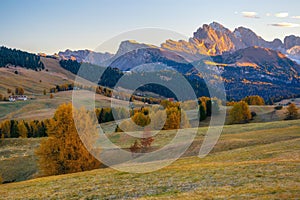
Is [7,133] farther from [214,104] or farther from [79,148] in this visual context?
[214,104]

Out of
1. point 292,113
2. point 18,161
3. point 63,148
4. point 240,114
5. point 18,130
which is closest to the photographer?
point 63,148

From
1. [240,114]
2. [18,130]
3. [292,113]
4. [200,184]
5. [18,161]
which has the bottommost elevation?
[18,161]

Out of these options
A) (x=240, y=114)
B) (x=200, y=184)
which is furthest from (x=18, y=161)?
(x=240, y=114)

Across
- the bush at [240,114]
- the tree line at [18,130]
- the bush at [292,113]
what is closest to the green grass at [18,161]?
the tree line at [18,130]

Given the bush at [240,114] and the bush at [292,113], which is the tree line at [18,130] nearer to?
the bush at [240,114]

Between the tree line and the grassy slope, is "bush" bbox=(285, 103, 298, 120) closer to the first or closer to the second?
the grassy slope

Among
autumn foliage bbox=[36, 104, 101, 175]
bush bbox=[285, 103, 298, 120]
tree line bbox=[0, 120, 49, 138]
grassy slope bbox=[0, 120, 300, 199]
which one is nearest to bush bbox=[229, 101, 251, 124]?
bush bbox=[285, 103, 298, 120]

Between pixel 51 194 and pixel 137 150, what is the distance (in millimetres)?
37987

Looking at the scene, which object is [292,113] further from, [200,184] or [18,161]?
[200,184]

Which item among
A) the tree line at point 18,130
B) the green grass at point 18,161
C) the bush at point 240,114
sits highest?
the bush at point 240,114

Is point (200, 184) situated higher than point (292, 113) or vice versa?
point (200, 184)

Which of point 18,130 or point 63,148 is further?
point 18,130

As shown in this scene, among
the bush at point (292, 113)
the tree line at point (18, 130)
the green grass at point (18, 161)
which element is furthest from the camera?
the bush at point (292, 113)

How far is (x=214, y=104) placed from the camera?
14225 centimetres
